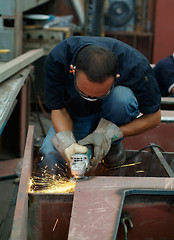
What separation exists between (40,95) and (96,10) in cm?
187

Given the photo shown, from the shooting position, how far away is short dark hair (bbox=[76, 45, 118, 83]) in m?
1.73

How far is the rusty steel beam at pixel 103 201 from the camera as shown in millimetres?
1302

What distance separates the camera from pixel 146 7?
6582 millimetres

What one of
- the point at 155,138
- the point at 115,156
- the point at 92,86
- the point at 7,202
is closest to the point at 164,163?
the point at 115,156

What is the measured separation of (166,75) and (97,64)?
6.27 feet

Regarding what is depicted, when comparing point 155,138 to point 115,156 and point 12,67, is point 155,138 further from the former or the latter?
point 12,67

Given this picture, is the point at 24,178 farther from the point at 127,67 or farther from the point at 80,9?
the point at 80,9

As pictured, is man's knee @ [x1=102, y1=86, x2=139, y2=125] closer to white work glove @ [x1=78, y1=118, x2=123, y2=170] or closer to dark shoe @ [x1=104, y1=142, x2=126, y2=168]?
white work glove @ [x1=78, y1=118, x2=123, y2=170]

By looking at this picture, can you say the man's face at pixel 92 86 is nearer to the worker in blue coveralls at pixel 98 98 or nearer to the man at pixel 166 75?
the worker in blue coveralls at pixel 98 98

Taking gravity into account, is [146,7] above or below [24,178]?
above

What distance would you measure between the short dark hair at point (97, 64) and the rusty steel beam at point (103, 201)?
53 cm

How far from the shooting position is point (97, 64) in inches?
68.4

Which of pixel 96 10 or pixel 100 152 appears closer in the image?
pixel 100 152

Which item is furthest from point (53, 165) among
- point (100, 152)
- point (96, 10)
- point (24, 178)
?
point (96, 10)
